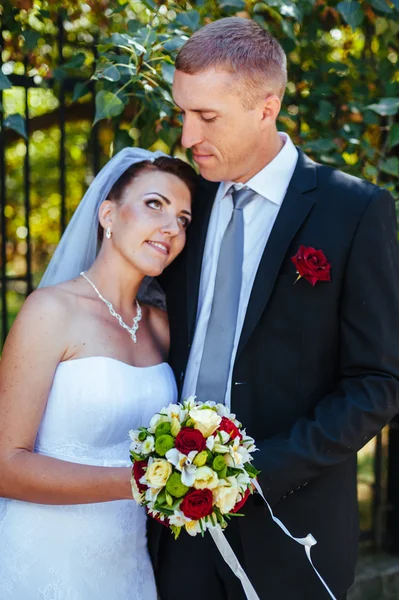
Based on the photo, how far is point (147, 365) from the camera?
2.87 metres

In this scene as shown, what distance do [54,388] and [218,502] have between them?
2.75 ft

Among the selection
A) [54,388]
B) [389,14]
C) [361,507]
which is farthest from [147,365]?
[361,507]

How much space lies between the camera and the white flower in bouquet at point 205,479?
6.52 feet

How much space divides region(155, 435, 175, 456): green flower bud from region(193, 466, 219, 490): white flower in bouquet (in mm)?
102

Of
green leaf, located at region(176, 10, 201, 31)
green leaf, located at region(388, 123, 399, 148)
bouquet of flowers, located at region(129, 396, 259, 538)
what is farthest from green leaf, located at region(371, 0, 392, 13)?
bouquet of flowers, located at region(129, 396, 259, 538)

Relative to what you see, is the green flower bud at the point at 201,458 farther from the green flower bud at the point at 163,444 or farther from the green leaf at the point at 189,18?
the green leaf at the point at 189,18

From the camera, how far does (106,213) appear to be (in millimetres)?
2953

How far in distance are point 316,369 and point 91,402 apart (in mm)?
798

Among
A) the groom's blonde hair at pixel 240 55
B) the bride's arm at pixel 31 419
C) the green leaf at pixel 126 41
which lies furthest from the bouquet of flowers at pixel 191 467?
the green leaf at pixel 126 41

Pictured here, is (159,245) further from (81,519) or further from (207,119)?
(81,519)

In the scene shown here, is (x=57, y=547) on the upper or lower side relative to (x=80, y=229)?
lower

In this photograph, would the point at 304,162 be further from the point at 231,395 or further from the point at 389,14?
the point at 389,14

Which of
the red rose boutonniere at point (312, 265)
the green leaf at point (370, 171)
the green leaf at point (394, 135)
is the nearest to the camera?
the red rose boutonniere at point (312, 265)

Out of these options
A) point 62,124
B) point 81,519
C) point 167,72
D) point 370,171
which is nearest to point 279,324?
point 81,519
